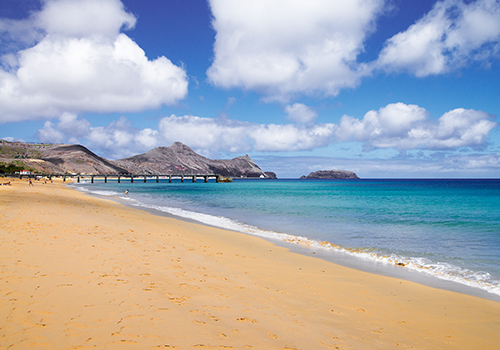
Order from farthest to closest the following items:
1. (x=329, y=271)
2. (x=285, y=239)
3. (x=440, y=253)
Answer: (x=285, y=239)
(x=440, y=253)
(x=329, y=271)

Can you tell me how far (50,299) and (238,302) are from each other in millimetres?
3304

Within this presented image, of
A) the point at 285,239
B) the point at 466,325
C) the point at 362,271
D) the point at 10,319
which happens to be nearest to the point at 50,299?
the point at 10,319

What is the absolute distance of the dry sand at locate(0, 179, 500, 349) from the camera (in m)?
3.91

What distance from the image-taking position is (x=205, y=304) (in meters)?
5.11

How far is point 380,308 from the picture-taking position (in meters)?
6.13

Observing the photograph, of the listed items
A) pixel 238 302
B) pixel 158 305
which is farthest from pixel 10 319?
pixel 238 302

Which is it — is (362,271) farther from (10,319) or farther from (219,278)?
(10,319)

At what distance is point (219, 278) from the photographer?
6.86 metres

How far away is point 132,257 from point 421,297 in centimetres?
802

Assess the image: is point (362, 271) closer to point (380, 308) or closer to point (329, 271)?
point (329, 271)

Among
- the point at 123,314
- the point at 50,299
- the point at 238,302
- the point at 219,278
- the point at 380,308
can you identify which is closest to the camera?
the point at 123,314

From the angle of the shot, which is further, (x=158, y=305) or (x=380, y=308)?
(x=380, y=308)

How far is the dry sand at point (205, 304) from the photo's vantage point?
391cm

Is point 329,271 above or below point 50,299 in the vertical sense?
below
